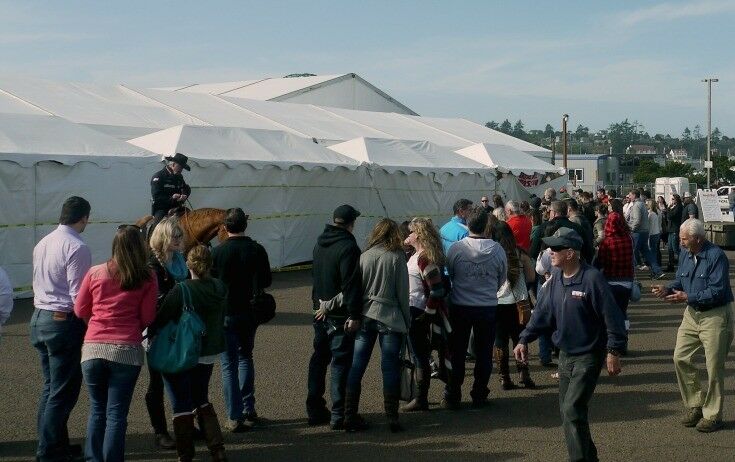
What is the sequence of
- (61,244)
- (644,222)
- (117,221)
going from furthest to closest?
(644,222)
(117,221)
(61,244)

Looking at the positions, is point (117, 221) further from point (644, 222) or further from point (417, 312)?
point (644, 222)

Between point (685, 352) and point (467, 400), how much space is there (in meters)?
2.00

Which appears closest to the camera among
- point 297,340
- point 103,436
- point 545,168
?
point 103,436

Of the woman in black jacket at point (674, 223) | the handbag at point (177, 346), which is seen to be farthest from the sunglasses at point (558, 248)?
the woman in black jacket at point (674, 223)

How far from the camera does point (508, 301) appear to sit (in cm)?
893

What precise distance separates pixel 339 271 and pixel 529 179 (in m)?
19.4

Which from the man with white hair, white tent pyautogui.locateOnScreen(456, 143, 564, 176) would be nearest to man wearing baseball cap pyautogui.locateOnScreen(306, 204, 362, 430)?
the man with white hair

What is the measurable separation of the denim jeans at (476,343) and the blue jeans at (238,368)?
1836 mm

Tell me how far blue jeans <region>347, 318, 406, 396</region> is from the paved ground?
391mm

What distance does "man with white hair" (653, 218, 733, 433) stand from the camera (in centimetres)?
725

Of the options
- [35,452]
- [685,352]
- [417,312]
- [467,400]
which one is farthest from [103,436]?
[685,352]

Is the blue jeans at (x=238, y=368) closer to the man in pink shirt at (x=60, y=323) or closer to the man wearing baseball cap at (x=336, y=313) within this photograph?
the man wearing baseball cap at (x=336, y=313)

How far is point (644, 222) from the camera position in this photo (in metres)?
19.5

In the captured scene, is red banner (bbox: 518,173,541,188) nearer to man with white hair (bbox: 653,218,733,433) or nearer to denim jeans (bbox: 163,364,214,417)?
man with white hair (bbox: 653,218,733,433)
